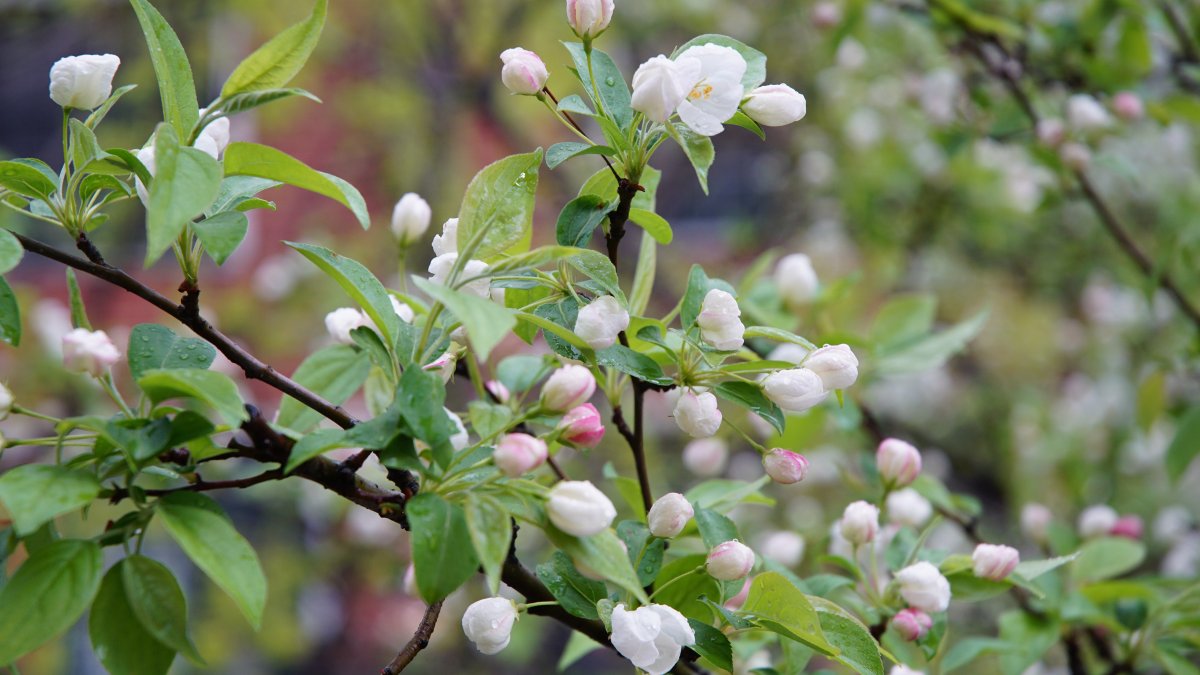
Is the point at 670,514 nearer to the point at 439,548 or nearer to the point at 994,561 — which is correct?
the point at 439,548

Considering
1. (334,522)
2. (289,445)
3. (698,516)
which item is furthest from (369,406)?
(334,522)

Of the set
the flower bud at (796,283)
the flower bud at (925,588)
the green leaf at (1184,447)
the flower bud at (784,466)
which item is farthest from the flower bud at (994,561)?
the green leaf at (1184,447)

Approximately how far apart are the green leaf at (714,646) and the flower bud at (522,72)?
36cm

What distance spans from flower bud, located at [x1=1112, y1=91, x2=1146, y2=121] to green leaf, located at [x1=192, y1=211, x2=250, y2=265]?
1372 mm

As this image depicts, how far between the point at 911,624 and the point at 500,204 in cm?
44

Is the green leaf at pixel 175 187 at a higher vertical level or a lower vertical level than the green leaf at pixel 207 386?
higher

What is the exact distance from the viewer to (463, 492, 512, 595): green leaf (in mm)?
494

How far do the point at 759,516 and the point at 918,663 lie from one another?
1.80 meters

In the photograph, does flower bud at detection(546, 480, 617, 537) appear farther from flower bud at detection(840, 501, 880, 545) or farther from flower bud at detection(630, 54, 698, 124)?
flower bud at detection(840, 501, 880, 545)

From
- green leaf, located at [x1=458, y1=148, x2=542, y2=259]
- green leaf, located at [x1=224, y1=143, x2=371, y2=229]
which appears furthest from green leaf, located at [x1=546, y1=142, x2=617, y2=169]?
green leaf, located at [x1=224, y1=143, x2=371, y2=229]

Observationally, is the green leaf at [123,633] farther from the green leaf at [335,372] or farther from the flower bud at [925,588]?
the flower bud at [925,588]

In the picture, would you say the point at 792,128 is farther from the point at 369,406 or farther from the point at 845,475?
the point at 369,406

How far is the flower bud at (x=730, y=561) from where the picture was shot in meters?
0.64

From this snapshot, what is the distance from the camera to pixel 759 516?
2.79 metres
